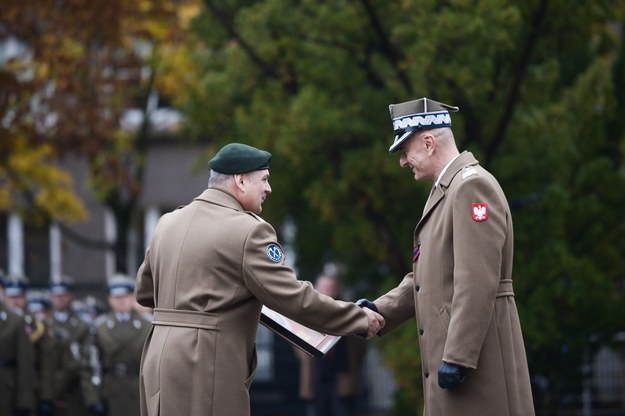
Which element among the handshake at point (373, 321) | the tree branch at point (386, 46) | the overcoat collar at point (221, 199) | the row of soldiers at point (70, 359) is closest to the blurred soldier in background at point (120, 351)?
the row of soldiers at point (70, 359)

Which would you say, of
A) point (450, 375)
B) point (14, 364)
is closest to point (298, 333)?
point (450, 375)

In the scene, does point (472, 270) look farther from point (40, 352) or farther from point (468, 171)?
point (40, 352)

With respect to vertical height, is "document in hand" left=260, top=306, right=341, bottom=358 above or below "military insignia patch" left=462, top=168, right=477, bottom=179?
below

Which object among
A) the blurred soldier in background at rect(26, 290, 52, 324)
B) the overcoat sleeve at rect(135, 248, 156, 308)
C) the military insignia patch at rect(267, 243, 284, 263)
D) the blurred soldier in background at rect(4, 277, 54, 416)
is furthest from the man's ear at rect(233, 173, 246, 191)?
the blurred soldier in background at rect(26, 290, 52, 324)

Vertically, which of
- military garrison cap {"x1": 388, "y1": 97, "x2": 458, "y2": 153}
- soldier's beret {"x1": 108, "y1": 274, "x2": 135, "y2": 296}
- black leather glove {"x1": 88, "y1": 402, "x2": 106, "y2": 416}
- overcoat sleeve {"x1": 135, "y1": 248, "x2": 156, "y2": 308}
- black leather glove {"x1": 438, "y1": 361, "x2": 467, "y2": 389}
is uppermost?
military garrison cap {"x1": 388, "y1": 97, "x2": 458, "y2": 153}

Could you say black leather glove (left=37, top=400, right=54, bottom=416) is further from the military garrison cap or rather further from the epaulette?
the epaulette

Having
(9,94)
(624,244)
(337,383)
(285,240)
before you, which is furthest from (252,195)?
(285,240)

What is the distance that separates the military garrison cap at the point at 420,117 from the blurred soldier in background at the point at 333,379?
8.06m

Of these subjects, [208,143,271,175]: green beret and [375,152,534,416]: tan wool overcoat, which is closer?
[375,152,534,416]: tan wool overcoat

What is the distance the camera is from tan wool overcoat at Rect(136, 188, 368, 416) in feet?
20.9

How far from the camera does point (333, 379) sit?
→ 48.8ft

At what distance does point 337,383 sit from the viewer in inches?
587

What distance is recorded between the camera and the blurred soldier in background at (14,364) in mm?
12438

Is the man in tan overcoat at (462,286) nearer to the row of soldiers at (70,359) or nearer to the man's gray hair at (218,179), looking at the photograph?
the man's gray hair at (218,179)
